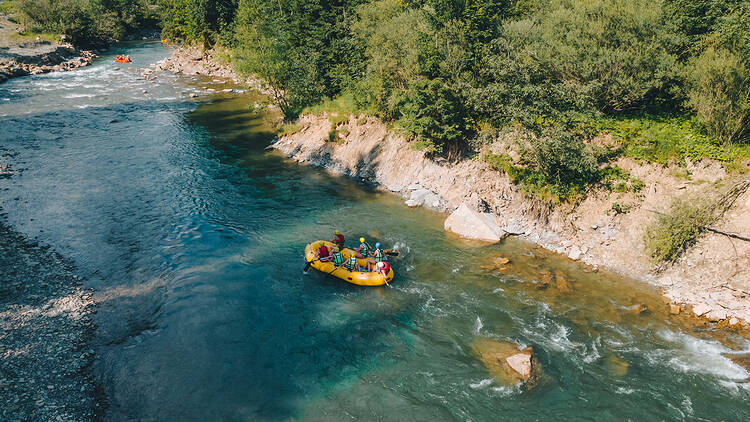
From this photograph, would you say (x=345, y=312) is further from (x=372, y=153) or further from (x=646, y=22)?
(x=646, y=22)

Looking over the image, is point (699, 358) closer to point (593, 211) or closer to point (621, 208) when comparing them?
point (621, 208)

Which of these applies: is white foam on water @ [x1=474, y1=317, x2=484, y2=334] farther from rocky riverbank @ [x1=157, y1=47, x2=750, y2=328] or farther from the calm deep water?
rocky riverbank @ [x1=157, y1=47, x2=750, y2=328]

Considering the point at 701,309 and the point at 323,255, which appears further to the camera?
the point at 323,255

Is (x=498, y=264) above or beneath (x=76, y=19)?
beneath

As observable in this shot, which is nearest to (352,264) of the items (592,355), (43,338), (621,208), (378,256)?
(378,256)

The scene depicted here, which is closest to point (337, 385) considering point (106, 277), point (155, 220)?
point (106, 277)

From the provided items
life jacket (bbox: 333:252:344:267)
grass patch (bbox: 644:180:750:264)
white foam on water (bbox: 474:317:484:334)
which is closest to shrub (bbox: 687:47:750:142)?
grass patch (bbox: 644:180:750:264)

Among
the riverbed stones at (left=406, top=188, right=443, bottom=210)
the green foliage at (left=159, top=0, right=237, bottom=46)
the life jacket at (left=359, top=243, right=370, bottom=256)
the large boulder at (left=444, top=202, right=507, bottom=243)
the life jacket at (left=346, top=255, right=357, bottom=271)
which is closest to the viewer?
the life jacket at (left=346, top=255, right=357, bottom=271)
